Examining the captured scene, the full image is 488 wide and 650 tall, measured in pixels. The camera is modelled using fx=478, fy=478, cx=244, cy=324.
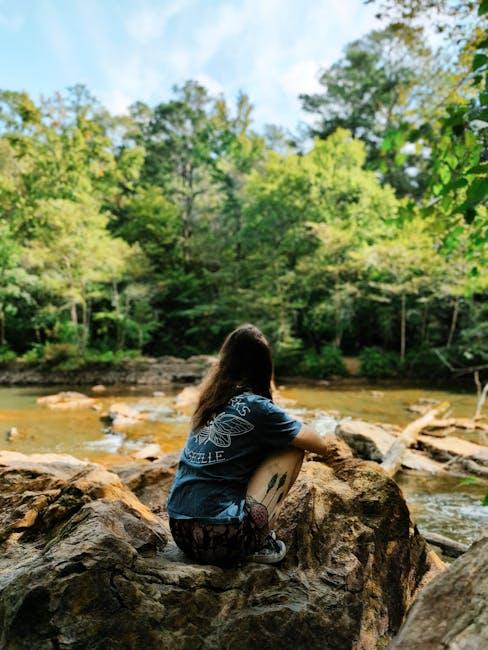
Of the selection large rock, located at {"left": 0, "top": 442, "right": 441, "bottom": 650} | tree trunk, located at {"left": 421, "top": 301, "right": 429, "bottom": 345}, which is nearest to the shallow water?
large rock, located at {"left": 0, "top": 442, "right": 441, "bottom": 650}

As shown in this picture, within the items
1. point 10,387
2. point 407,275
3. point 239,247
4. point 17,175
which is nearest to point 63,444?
point 10,387

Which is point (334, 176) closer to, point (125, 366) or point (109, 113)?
point (125, 366)

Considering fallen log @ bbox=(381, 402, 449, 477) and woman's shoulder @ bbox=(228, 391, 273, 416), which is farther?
fallen log @ bbox=(381, 402, 449, 477)

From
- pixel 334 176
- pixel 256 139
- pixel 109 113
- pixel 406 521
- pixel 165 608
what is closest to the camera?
pixel 165 608

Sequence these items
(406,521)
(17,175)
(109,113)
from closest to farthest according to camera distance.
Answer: (406,521)
(17,175)
(109,113)

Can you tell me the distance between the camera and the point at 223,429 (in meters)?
2.33

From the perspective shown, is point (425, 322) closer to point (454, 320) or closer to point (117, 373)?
point (454, 320)

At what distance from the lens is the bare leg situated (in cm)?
227

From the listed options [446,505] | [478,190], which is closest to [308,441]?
[478,190]

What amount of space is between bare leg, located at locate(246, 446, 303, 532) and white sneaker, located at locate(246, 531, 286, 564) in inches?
7.3

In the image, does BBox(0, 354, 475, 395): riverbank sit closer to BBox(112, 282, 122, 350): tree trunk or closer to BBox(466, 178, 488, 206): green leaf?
BBox(112, 282, 122, 350): tree trunk

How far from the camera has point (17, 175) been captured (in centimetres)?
2462

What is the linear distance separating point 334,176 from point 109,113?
686 inches

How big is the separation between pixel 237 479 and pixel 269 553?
449mm
